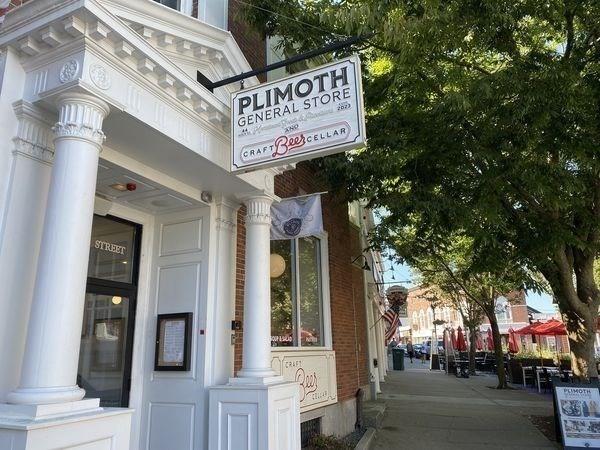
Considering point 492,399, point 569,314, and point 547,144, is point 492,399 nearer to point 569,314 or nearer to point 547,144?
point 569,314

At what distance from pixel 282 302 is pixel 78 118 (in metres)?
4.83

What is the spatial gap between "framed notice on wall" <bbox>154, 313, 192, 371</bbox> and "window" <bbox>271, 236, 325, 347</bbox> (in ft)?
5.93

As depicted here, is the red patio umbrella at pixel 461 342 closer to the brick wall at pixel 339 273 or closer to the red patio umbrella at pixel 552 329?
the red patio umbrella at pixel 552 329

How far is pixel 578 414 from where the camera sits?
25.1 ft

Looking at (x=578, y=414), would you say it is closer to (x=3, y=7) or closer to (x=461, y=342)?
(x=3, y=7)

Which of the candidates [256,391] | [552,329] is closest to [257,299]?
[256,391]

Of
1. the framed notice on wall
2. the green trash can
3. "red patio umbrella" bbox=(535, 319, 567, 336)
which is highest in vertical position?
"red patio umbrella" bbox=(535, 319, 567, 336)

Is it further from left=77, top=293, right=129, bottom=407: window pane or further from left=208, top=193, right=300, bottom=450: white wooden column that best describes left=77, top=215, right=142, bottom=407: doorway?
left=208, top=193, right=300, bottom=450: white wooden column

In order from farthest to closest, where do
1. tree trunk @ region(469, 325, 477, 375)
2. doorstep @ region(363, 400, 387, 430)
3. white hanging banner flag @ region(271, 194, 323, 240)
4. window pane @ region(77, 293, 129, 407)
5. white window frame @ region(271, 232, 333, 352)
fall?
1. tree trunk @ region(469, 325, 477, 375)
2. doorstep @ region(363, 400, 387, 430)
3. white window frame @ region(271, 232, 333, 352)
4. white hanging banner flag @ region(271, 194, 323, 240)
5. window pane @ region(77, 293, 129, 407)

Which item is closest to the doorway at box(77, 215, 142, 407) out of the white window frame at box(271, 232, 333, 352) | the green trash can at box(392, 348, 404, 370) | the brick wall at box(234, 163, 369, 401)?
the brick wall at box(234, 163, 369, 401)

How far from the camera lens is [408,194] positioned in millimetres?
8258

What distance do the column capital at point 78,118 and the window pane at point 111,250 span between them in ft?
7.38

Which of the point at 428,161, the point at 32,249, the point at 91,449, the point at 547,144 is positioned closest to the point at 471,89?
the point at 547,144

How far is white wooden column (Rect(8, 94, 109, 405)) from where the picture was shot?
3.31 metres
